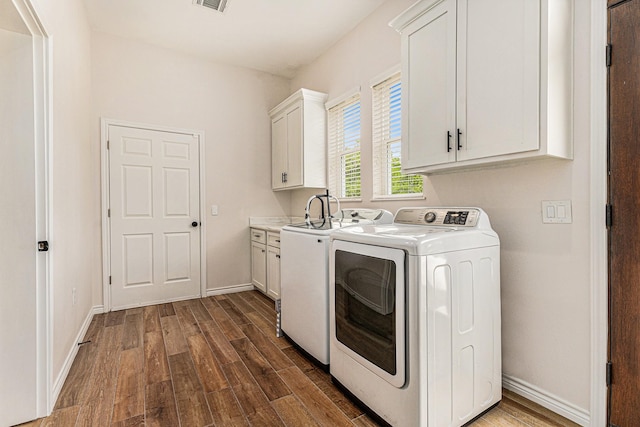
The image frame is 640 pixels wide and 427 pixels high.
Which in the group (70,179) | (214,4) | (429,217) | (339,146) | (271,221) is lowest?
(271,221)

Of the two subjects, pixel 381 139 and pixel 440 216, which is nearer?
pixel 440 216

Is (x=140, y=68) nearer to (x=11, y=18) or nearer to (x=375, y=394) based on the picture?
(x=11, y=18)

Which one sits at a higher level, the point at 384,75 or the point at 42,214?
the point at 384,75

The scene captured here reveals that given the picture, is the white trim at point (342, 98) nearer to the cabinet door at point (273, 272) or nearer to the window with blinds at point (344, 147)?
the window with blinds at point (344, 147)

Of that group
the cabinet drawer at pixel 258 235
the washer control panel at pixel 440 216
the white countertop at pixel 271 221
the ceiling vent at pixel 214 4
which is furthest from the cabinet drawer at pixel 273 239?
the ceiling vent at pixel 214 4

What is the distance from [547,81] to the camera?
4.86ft

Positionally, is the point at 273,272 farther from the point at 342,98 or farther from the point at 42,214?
the point at 42,214

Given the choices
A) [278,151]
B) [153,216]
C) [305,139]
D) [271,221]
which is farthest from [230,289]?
[305,139]

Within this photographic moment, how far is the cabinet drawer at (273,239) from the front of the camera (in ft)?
11.1

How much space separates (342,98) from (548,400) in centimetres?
298

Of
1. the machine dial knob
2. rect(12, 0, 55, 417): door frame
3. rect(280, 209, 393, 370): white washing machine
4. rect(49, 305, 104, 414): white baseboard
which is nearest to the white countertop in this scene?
rect(280, 209, 393, 370): white washing machine

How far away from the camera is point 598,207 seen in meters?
1.53

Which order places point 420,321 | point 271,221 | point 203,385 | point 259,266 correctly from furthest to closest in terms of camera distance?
point 271,221 < point 259,266 < point 203,385 < point 420,321

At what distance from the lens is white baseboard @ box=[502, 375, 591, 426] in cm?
161
